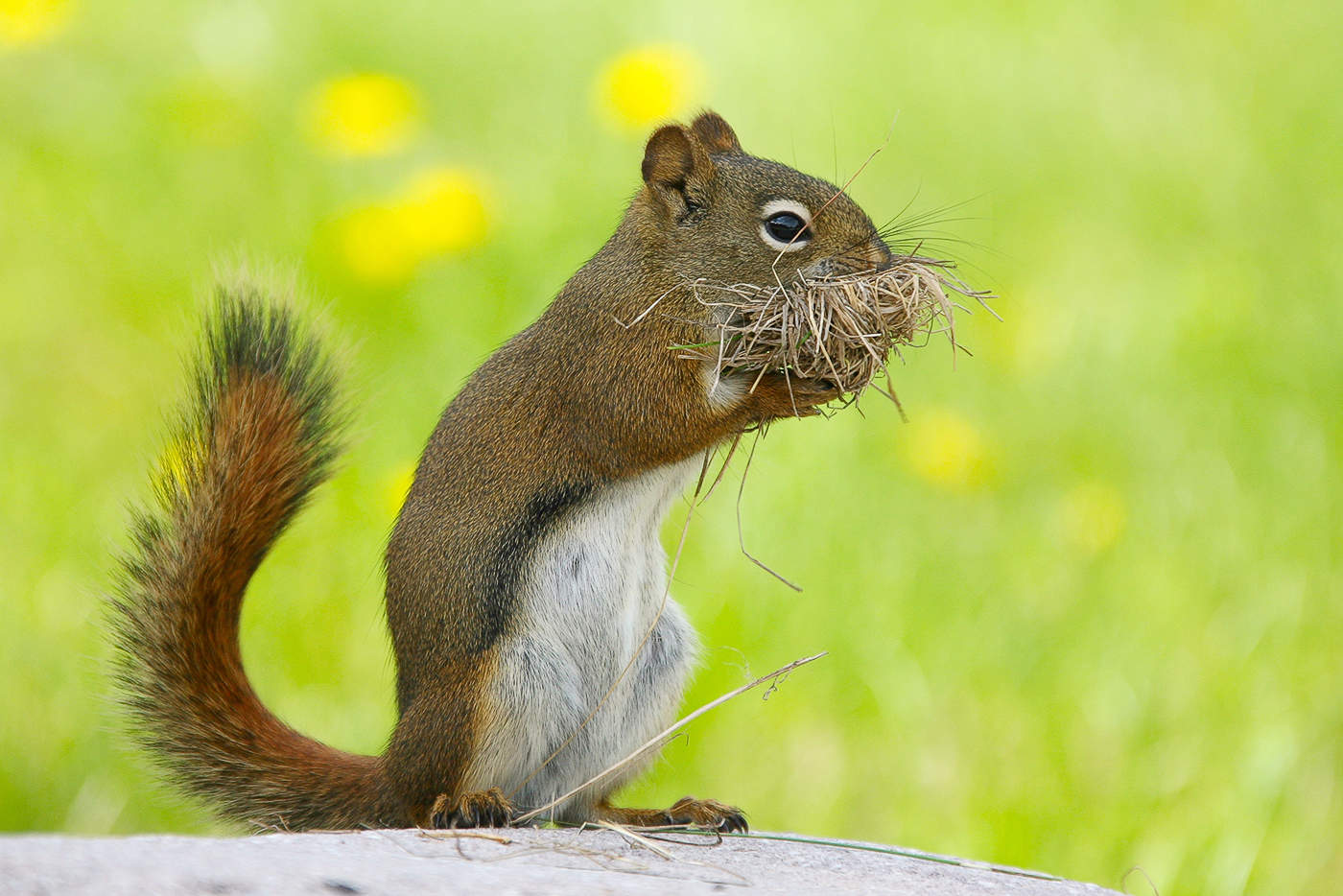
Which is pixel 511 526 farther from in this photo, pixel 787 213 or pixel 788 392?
pixel 787 213

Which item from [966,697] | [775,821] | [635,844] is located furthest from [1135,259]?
[635,844]

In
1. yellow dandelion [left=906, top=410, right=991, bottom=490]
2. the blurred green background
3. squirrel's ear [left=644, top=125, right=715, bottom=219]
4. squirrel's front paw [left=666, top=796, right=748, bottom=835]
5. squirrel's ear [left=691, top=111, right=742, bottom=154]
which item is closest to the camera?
squirrel's front paw [left=666, top=796, right=748, bottom=835]

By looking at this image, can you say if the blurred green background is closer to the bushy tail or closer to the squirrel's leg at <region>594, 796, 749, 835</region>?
the bushy tail

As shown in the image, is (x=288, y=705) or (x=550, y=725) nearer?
(x=550, y=725)

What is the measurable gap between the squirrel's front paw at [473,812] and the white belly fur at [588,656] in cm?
4

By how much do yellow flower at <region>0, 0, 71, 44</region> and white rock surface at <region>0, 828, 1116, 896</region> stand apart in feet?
12.4

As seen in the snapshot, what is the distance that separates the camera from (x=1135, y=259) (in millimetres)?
5121

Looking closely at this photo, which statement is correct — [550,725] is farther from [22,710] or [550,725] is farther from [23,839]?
[22,710]

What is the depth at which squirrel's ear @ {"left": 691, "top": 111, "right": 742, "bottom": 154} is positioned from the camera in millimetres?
3100

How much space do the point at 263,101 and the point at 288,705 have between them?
231cm

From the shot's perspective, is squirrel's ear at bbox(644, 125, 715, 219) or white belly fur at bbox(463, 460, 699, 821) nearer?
white belly fur at bbox(463, 460, 699, 821)

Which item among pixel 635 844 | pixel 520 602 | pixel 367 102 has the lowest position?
pixel 635 844

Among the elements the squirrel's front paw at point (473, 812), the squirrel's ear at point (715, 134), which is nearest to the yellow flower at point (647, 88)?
the squirrel's ear at point (715, 134)

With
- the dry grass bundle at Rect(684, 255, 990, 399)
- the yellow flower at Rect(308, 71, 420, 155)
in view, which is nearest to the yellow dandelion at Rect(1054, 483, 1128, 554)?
the dry grass bundle at Rect(684, 255, 990, 399)
